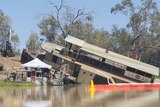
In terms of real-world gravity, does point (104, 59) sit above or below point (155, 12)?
below

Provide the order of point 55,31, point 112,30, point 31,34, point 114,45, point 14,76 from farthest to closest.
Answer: point 31,34, point 114,45, point 112,30, point 55,31, point 14,76

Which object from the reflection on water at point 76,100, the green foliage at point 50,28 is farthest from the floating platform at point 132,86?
the green foliage at point 50,28

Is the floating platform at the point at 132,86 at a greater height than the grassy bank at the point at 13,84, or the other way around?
the grassy bank at the point at 13,84

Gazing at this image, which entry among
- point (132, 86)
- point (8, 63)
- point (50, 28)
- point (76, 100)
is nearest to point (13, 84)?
point (132, 86)

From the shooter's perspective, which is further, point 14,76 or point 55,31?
point 55,31

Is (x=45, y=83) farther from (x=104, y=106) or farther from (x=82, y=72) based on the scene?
(x=104, y=106)

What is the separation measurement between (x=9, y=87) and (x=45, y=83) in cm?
572

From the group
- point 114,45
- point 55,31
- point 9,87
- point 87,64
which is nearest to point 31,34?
point 114,45

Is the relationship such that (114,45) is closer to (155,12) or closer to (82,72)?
(155,12)

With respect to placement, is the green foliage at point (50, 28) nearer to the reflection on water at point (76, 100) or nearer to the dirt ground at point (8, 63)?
the dirt ground at point (8, 63)

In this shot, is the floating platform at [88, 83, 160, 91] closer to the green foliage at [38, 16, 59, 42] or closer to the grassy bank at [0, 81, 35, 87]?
the grassy bank at [0, 81, 35, 87]

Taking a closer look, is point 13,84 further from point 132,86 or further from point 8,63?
point 8,63

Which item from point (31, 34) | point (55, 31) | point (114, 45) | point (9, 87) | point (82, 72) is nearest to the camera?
point (9, 87)

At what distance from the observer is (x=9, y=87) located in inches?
1713
